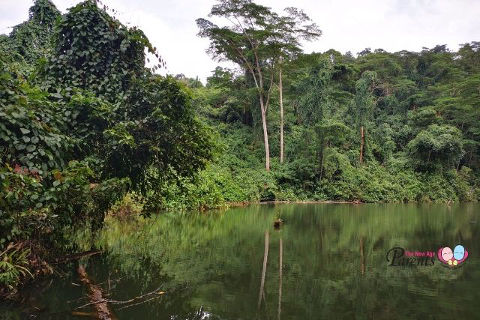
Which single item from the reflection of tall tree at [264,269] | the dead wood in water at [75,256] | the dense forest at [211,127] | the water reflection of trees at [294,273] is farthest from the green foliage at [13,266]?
the reflection of tall tree at [264,269]

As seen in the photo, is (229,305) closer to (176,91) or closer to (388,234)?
(176,91)

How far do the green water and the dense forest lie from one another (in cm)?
85

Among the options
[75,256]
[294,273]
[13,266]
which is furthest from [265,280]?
[75,256]

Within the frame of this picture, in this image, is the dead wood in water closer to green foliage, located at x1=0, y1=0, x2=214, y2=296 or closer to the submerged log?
green foliage, located at x1=0, y1=0, x2=214, y2=296

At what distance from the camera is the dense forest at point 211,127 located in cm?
534

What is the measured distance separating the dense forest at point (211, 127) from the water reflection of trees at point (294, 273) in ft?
3.81

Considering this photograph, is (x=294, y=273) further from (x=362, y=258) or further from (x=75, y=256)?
(x=75, y=256)

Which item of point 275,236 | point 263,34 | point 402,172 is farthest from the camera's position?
point 402,172

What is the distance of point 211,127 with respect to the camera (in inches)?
362

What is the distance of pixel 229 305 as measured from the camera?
15.0ft

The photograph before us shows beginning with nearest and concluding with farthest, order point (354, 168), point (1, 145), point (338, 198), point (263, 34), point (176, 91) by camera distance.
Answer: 1. point (1, 145)
2. point (176, 91)
3. point (263, 34)
4. point (338, 198)
5. point (354, 168)

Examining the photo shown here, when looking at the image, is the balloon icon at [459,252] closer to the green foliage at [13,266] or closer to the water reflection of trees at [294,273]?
the water reflection of trees at [294,273]

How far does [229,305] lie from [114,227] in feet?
24.7

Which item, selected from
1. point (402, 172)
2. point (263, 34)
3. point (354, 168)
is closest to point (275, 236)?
point (263, 34)
